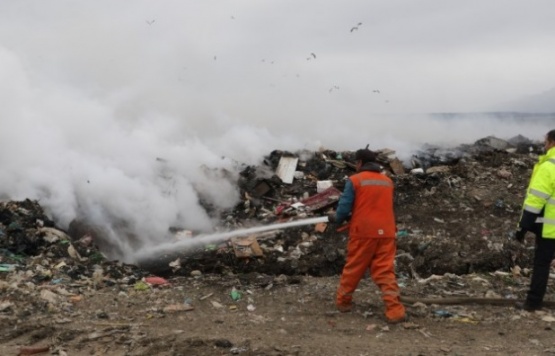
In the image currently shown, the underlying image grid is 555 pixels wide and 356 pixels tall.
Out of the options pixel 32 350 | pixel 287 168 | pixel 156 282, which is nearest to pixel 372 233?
pixel 156 282

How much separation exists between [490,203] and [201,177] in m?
5.03

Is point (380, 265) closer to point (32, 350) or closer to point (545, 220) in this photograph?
point (545, 220)

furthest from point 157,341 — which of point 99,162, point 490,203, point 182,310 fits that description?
point 490,203

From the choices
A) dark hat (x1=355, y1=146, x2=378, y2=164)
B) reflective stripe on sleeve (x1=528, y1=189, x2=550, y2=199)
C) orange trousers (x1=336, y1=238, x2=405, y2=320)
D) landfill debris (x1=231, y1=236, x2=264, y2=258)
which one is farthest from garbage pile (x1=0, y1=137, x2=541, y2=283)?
dark hat (x1=355, y1=146, x2=378, y2=164)

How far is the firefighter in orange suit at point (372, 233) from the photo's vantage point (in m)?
4.26

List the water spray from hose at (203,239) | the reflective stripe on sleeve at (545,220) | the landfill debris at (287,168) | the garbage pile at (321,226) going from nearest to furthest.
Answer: the reflective stripe on sleeve at (545,220) → the garbage pile at (321,226) → the water spray from hose at (203,239) → the landfill debris at (287,168)

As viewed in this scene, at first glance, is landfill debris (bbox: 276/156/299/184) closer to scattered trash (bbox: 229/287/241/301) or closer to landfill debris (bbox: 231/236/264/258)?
landfill debris (bbox: 231/236/264/258)

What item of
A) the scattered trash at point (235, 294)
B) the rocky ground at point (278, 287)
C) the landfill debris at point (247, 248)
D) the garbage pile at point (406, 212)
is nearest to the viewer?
the rocky ground at point (278, 287)

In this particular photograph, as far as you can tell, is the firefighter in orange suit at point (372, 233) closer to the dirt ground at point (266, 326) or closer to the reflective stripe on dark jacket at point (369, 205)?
the reflective stripe on dark jacket at point (369, 205)

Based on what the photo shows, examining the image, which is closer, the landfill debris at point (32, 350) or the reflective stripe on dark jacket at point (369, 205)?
the landfill debris at point (32, 350)

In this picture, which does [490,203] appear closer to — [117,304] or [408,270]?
[408,270]

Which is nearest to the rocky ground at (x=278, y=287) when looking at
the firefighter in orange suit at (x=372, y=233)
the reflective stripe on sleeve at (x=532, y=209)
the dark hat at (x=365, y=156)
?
the firefighter in orange suit at (x=372, y=233)

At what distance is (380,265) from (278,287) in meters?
1.43

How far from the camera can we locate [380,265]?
429 cm
